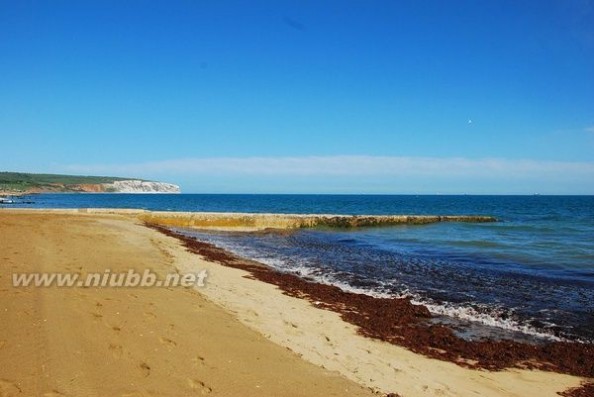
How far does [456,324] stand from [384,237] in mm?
23547

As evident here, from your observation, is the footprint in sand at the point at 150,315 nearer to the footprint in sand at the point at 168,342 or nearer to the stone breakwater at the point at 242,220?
the footprint in sand at the point at 168,342

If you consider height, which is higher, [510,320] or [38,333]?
[38,333]

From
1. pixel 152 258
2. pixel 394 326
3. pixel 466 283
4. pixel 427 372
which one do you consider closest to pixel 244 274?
pixel 152 258

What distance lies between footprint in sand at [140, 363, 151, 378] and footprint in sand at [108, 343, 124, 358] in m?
0.37

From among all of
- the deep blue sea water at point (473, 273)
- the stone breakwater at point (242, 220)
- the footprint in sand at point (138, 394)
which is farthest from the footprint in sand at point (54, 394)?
the stone breakwater at point (242, 220)

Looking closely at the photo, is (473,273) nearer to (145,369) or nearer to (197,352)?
(197,352)

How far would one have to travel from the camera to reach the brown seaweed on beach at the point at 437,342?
7.76m

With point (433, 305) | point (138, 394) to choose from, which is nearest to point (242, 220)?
point (433, 305)

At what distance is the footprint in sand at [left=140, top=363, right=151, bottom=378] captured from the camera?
489 cm

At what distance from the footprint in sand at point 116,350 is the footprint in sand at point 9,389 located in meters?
1.17

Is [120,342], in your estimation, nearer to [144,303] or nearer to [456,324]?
[144,303]

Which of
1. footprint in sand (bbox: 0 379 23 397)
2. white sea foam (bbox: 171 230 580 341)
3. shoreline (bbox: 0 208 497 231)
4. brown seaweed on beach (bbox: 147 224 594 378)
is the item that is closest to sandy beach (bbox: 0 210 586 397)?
footprint in sand (bbox: 0 379 23 397)

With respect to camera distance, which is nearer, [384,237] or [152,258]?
[152,258]

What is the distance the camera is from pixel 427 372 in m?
6.83
